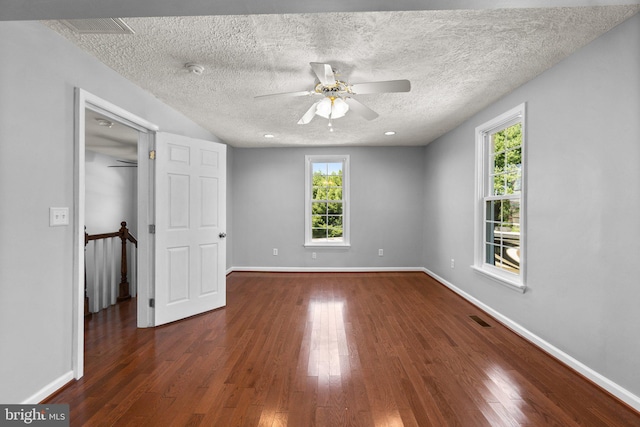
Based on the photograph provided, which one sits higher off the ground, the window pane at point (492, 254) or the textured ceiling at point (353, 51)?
the textured ceiling at point (353, 51)

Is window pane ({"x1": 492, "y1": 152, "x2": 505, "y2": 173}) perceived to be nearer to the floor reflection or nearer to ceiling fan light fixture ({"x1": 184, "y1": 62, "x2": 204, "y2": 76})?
the floor reflection

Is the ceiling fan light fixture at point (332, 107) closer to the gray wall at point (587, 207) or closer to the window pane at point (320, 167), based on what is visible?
the gray wall at point (587, 207)

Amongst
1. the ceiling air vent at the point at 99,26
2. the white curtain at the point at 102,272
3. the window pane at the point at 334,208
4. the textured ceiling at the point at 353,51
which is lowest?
the white curtain at the point at 102,272

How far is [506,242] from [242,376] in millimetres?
3073

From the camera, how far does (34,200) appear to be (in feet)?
5.85

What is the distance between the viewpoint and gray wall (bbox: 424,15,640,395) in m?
1.84

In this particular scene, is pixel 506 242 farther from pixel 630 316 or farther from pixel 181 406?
pixel 181 406

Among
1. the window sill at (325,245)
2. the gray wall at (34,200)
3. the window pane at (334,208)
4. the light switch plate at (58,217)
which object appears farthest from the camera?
the window pane at (334,208)

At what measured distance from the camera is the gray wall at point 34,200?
1.63 m

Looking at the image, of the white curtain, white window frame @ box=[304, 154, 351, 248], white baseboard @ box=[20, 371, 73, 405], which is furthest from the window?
white baseboard @ box=[20, 371, 73, 405]

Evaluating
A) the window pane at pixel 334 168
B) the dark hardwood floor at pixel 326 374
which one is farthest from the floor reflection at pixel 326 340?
the window pane at pixel 334 168

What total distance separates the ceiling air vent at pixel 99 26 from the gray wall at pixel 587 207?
3.31 meters

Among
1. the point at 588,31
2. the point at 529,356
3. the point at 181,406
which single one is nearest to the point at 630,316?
the point at 529,356

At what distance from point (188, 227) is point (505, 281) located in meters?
3.61
